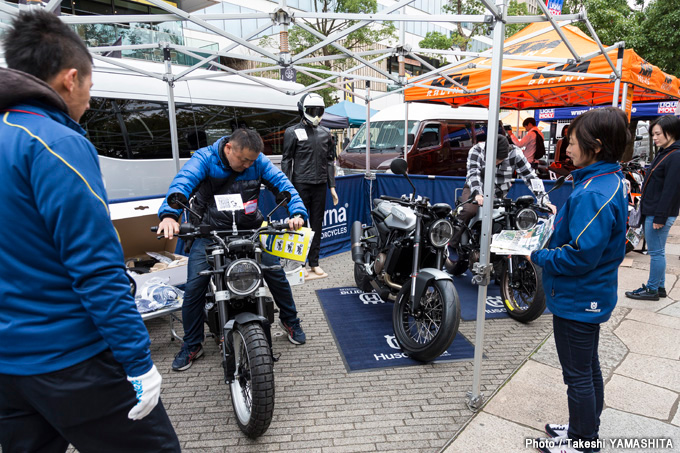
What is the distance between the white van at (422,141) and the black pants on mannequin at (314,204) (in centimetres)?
485

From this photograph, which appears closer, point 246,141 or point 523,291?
point 246,141

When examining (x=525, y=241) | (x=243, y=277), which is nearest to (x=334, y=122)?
(x=243, y=277)

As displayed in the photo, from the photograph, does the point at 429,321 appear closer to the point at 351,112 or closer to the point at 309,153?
the point at 309,153

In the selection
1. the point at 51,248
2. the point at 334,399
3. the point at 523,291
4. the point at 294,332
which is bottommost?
the point at 334,399

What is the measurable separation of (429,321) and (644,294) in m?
2.95

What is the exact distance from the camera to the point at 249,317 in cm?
265

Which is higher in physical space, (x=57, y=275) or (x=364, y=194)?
(x=57, y=275)

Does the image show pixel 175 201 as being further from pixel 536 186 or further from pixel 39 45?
pixel 536 186

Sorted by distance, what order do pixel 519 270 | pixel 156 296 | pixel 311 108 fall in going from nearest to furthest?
pixel 156 296
pixel 519 270
pixel 311 108

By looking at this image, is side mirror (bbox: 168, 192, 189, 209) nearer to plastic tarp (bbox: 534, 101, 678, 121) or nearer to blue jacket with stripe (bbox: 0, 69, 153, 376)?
blue jacket with stripe (bbox: 0, 69, 153, 376)

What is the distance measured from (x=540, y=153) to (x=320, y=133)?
285 inches

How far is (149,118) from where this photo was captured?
293 inches

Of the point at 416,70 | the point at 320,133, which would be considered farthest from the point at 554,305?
the point at 416,70

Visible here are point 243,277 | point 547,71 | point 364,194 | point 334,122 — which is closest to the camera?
point 243,277
